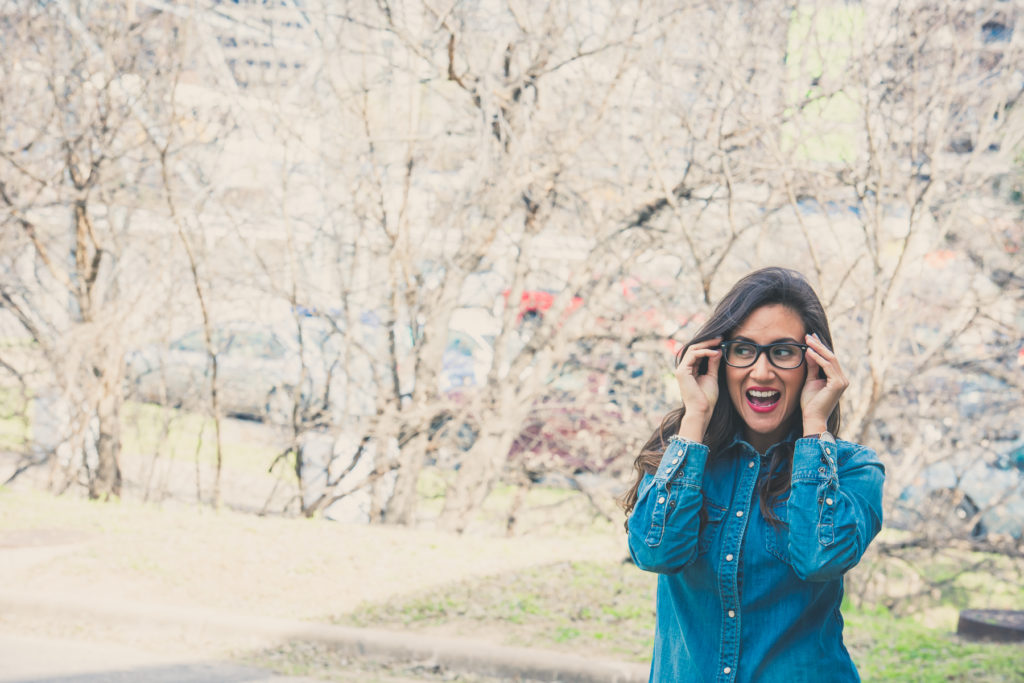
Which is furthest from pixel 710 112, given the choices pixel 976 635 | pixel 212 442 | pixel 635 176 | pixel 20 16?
pixel 212 442

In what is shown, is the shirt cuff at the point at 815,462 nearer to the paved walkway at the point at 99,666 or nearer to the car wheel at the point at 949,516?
the paved walkway at the point at 99,666

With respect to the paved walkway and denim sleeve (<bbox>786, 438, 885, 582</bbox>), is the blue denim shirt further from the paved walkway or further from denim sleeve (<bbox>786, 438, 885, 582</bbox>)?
the paved walkway

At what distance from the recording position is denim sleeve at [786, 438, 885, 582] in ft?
6.32

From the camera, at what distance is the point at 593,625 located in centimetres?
645

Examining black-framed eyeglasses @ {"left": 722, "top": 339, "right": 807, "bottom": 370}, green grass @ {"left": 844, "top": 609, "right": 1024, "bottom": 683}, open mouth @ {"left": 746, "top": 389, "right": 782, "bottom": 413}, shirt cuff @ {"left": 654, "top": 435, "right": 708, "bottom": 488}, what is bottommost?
green grass @ {"left": 844, "top": 609, "right": 1024, "bottom": 683}

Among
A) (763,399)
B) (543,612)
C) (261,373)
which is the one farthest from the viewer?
(261,373)

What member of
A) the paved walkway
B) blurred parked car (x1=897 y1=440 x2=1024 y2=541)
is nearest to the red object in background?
blurred parked car (x1=897 y1=440 x2=1024 y2=541)

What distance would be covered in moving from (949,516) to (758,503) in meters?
9.23

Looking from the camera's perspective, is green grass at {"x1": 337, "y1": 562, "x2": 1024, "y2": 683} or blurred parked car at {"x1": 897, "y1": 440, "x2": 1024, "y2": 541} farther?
blurred parked car at {"x1": 897, "y1": 440, "x2": 1024, "y2": 541}

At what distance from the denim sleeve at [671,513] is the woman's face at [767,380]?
0.14m

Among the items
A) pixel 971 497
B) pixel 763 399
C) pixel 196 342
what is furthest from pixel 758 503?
pixel 196 342

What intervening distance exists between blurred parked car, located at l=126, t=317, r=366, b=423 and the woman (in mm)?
7891

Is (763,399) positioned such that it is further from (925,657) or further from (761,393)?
(925,657)

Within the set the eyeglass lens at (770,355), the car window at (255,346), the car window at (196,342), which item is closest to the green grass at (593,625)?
the eyeglass lens at (770,355)
